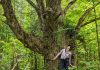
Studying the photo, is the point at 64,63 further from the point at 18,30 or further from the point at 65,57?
the point at 18,30

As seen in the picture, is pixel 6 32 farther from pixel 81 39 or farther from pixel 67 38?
pixel 67 38

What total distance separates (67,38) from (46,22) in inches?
77.1

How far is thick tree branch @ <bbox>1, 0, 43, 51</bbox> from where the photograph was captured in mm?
12750

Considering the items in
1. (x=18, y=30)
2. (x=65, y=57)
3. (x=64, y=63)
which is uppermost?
(x=18, y=30)

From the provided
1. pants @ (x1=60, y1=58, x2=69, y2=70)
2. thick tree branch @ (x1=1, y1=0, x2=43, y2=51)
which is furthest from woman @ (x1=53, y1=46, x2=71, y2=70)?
thick tree branch @ (x1=1, y1=0, x2=43, y2=51)

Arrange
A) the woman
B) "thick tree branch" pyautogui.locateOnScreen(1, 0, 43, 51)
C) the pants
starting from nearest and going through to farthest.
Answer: the woman, the pants, "thick tree branch" pyautogui.locateOnScreen(1, 0, 43, 51)

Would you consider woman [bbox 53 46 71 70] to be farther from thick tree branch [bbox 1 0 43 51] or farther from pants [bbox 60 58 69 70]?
thick tree branch [bbox 1 0 43 51]

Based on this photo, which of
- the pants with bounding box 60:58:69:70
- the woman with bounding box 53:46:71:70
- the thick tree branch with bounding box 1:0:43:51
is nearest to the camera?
the woman with bounding box 53:46:71:70

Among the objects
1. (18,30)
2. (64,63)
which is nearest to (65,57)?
(64,63)

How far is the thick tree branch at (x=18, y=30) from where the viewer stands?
12.8 metres

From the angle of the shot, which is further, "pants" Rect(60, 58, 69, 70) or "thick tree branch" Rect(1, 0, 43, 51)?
"thick tree branch" Rect(1, 0, 43, 51)

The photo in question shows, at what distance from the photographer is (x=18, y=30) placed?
13.5 meters

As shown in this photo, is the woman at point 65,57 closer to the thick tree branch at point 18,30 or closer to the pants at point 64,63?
the pants at point 64,63

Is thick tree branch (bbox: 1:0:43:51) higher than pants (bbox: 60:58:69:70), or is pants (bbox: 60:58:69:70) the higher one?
thick tree branch (bbox: 1:0:43:51)
